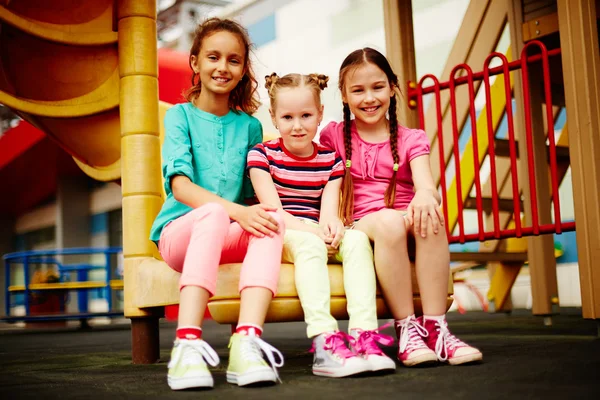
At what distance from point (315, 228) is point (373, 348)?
0.35 m

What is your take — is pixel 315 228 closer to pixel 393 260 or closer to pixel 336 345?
pixel 393 260

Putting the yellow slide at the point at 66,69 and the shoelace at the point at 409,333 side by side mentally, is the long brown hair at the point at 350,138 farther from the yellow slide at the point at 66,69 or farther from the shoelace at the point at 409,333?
the yellow slide at the point at 66,69

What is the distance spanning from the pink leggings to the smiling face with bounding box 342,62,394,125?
0.49 meters

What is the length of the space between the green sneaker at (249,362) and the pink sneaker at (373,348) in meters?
0.21

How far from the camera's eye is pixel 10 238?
1091 cm

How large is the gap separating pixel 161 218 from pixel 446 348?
2.76ft

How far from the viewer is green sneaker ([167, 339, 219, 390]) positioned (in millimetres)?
1287

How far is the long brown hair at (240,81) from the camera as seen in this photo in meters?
1.84

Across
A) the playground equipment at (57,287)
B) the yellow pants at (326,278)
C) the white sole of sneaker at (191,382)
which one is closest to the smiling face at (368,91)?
the yellow pants at (326,278)

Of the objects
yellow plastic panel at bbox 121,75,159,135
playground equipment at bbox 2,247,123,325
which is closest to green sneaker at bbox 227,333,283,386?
yellow plastic panel at bbox 121,75,159,135

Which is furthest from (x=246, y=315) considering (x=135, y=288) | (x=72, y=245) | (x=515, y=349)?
(x=72, y=245)

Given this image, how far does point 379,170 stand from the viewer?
6.05 feet

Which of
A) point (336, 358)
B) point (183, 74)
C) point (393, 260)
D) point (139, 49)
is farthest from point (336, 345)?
point (183, 74)

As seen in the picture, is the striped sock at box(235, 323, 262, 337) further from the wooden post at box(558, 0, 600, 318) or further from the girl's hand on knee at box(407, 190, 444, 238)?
the wooden post at box(558, 0, 600, 318)
